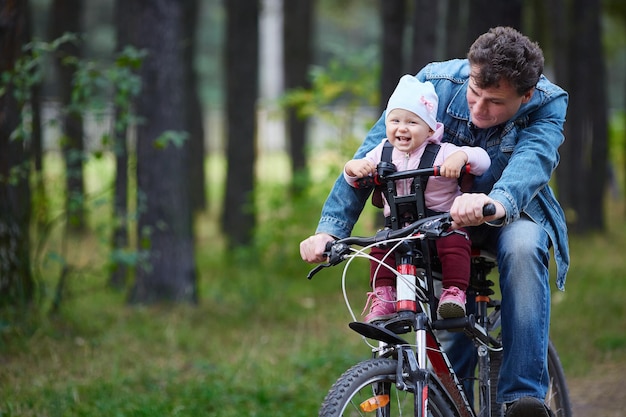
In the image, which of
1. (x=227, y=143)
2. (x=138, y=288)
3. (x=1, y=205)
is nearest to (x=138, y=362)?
(x=1, y=205)

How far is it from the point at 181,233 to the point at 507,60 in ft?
20.2

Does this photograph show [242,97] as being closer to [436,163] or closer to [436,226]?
[436,163]

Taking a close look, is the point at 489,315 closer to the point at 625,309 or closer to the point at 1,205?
the point at 1,205

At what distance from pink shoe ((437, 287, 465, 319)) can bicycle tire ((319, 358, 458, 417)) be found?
298mm

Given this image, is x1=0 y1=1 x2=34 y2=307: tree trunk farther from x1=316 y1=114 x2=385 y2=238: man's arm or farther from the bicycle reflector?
the bicycle reflector

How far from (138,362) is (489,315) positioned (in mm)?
3457

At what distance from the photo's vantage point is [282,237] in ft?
41.7

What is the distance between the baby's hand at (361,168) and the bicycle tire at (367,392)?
0.76 m

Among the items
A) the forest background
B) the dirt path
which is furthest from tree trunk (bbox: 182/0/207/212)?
the dirt path

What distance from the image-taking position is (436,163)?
3.82 m

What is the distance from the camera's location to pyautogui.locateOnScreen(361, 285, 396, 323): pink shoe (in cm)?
385

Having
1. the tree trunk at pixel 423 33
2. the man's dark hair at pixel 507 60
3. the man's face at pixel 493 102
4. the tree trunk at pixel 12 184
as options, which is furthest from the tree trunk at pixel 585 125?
the man's dark hair at pixel 507 60

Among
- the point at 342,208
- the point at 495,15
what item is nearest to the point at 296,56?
the point at 495,15

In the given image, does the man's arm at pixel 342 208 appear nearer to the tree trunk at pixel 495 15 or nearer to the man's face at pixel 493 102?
the man's face at pixel 493 102
